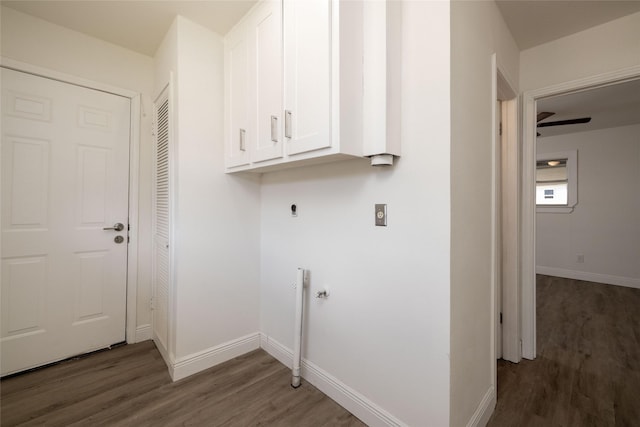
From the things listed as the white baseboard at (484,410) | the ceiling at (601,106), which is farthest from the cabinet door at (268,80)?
the ceiling at (601,106)

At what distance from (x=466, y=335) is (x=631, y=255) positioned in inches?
182

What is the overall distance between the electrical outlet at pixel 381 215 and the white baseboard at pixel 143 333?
230 centimetres

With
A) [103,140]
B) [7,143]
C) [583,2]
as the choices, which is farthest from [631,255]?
[7,143]

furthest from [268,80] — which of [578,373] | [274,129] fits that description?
[578,373]

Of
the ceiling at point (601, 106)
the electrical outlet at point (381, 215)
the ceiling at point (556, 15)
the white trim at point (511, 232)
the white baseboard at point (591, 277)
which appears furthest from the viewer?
the white baseboard at point (591, 277)

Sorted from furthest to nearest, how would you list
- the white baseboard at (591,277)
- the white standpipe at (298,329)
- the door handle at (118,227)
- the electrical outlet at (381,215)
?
the white baseboard at (591,277) < the door handle at (118,227) < the white standpipe at (298,329) < the electrical outlet at (381,215)

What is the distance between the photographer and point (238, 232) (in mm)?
2168

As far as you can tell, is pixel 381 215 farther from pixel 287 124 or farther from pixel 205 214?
Answer: pixel 205 214

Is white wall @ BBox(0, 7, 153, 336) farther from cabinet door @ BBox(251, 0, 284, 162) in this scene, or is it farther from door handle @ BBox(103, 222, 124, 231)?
cabinet door @ BBox(251, 0, 284, 162)

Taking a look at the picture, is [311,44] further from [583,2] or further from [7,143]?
[7,143]

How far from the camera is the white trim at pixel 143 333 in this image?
237 centimetres

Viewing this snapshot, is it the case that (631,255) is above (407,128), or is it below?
below

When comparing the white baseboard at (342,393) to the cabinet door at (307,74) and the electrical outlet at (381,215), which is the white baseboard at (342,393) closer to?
the electrical outlet at (381,215)

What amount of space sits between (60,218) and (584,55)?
4.04 meters
